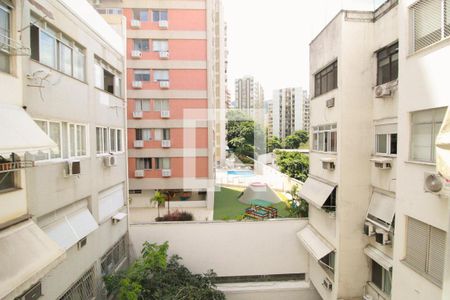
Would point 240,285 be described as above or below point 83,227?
below

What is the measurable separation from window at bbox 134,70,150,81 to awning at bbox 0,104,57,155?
41.3 ft

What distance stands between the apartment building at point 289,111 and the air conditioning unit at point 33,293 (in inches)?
2784

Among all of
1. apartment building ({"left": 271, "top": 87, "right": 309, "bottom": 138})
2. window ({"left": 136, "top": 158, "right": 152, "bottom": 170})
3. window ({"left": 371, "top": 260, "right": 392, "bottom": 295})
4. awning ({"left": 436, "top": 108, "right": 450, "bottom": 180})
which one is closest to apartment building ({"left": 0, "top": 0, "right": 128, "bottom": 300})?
awning ({"left": 436, "top": 108, "right": 450, "bottom": 180})

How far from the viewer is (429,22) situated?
4.45 metres

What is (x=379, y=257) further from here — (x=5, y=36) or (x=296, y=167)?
(x=296, y=167)

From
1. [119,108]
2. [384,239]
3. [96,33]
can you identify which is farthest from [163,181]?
[384,239]

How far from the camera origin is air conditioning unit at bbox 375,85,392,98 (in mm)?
5906

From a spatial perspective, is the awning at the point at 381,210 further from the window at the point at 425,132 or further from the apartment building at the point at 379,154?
the window at the point at 425,132

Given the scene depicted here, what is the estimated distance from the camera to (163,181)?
16422 mm

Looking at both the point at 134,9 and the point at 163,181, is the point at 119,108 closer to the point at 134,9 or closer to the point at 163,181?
the point at 163,181

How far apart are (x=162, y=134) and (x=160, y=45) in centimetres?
615

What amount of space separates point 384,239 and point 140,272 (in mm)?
6940

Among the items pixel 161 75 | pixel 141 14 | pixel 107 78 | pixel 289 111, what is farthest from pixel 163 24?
pixel 289 111

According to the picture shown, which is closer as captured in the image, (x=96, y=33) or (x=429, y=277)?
(x=429, y=277)
